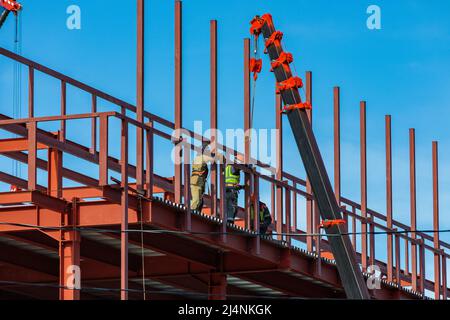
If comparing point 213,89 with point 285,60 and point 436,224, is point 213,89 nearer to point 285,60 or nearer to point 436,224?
point 285,60

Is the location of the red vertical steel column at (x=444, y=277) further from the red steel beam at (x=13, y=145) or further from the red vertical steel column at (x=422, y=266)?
the red steel beam at (x=13, y=145)

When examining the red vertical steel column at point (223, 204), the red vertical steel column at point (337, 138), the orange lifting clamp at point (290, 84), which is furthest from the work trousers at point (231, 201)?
the red vertical steel column at point (337, 138)

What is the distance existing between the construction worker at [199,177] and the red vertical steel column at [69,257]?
13.8 ft

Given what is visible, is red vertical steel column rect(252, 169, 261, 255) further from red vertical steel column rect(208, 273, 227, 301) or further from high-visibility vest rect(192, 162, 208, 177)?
high-visibility vest rect(192, 162, 208, 177)

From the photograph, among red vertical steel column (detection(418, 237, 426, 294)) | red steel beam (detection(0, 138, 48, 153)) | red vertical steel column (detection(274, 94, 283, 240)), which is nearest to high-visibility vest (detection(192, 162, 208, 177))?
red vertical steel column (detection(274, 94, 283, 240))

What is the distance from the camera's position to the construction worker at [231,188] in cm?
3784

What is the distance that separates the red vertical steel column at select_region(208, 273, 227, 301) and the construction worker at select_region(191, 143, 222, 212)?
3.31 meters

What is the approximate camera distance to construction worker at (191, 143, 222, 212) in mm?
36219

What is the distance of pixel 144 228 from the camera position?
112ft

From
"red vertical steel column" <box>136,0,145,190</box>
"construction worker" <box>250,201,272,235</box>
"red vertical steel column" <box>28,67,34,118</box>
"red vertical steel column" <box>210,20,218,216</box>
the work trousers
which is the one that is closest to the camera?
"red vertical steel column" <box>136,0,145,190</box>

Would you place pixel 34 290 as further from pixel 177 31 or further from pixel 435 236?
pixel 435 236

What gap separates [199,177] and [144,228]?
2.65 m

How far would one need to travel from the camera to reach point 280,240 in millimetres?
39938
